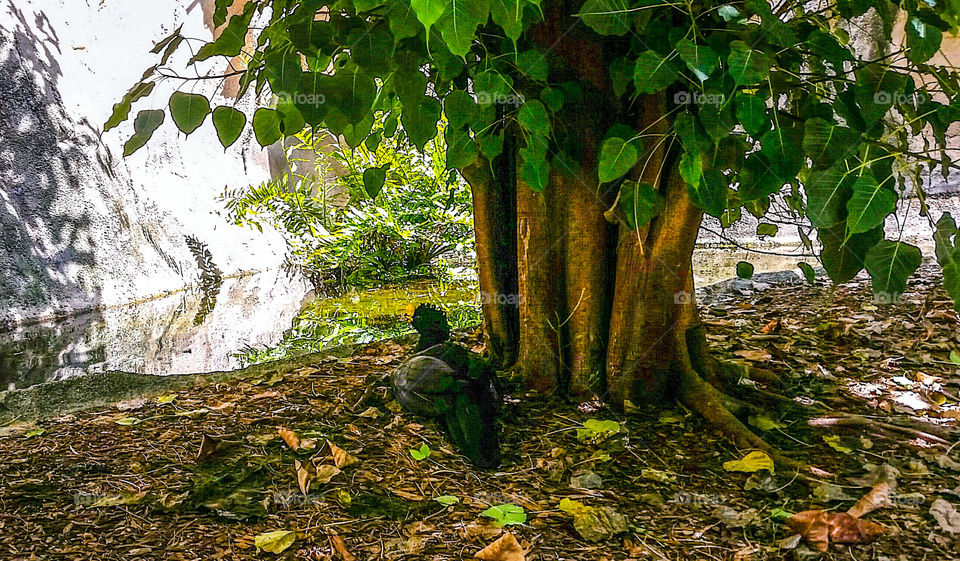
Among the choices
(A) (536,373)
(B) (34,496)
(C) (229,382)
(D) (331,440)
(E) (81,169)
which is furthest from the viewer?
(E) (81,169)

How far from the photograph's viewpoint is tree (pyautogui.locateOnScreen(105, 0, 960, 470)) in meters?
1.15

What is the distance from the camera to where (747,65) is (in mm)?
1123

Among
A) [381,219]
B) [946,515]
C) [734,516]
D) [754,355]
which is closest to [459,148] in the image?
[734,516]

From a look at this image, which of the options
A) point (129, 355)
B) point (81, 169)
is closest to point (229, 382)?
point (129, 355)

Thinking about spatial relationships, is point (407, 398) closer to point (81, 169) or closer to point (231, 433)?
point (231, 433)

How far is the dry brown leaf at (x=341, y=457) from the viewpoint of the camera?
1533 millimetres

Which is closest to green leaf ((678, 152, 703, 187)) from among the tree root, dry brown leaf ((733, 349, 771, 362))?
the tree root

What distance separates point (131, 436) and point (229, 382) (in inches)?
18.7

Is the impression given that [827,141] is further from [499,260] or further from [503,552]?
[499,260]

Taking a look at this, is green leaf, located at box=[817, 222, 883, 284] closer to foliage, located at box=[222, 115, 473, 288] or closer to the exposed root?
the exposed root

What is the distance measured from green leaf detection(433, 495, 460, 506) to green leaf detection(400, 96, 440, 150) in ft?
2.30

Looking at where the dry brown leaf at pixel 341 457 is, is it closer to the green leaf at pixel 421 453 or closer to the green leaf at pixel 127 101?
the green leaf at pixel 421 453

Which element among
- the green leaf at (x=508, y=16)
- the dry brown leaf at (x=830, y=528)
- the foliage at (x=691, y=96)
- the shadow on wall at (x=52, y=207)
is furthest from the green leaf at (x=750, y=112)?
the shadow on wall at (x=52, y=207)

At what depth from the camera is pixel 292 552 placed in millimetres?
1229
